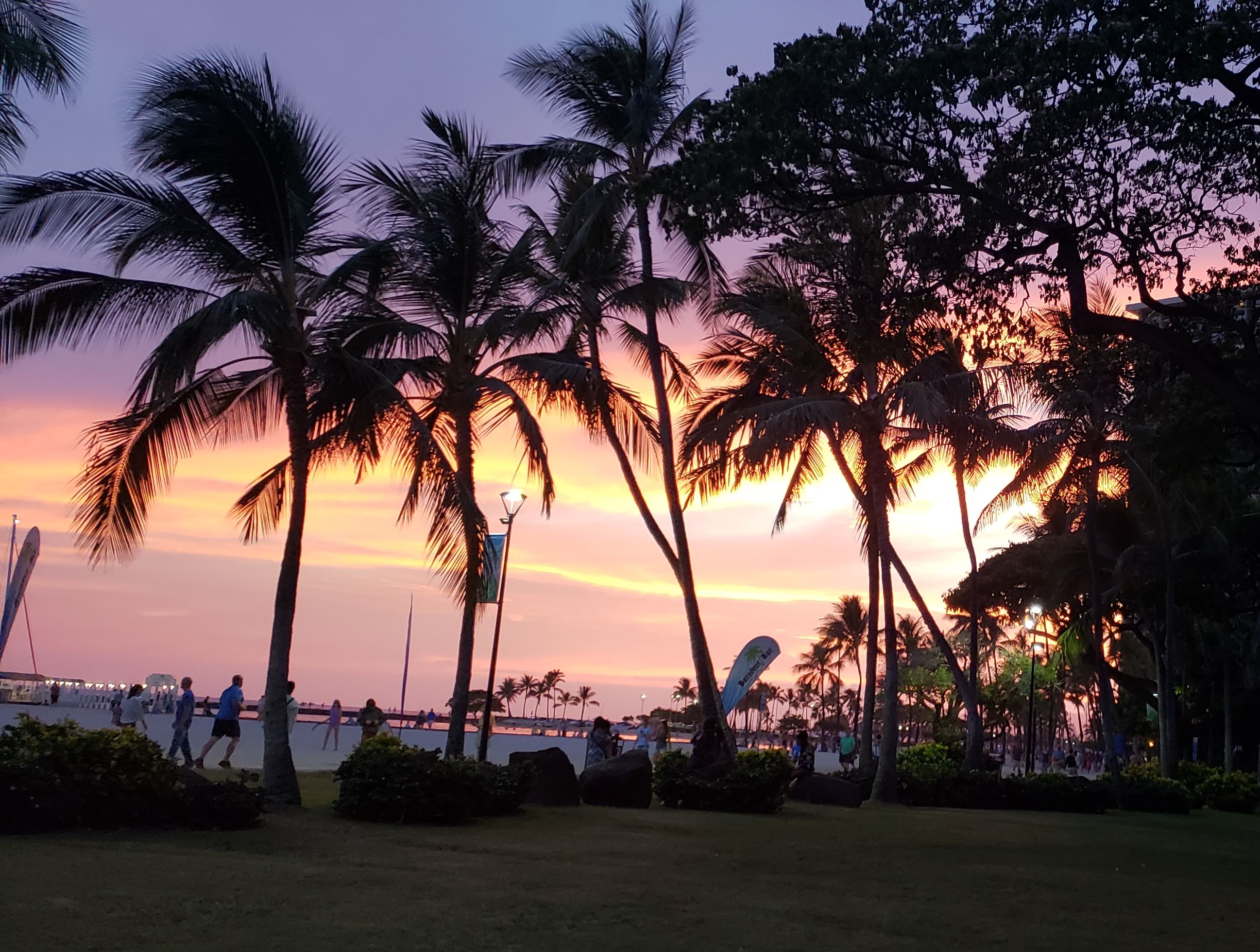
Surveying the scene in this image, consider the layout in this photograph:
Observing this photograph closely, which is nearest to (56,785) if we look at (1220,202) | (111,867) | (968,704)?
(111,867)

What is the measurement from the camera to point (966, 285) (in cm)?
1271

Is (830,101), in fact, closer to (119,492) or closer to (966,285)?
(966,285)

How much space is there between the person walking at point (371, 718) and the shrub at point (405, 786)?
7.98 meters

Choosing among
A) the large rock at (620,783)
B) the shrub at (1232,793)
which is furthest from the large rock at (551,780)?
the shrub at (1232,793)

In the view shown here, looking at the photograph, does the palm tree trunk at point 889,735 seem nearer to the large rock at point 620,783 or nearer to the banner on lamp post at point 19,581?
the large rock at point 620,783

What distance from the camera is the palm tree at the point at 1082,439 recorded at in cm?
1490

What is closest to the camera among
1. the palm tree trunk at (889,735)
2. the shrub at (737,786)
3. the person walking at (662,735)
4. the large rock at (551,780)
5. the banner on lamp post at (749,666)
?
the large rock at (551,780)

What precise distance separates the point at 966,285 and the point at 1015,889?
20.2 feet

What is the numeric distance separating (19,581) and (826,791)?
13.3 m

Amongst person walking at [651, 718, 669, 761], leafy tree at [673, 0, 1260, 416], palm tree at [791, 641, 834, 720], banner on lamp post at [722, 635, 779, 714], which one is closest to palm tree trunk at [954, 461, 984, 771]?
banner on lamp post at [722, 635, 779, 714]

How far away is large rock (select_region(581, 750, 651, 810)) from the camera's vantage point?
17.3 m

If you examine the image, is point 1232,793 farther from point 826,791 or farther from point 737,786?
point 737,786

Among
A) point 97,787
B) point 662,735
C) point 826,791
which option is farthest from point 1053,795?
point 97,787

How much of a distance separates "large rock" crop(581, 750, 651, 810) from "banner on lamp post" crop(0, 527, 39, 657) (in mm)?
8176
